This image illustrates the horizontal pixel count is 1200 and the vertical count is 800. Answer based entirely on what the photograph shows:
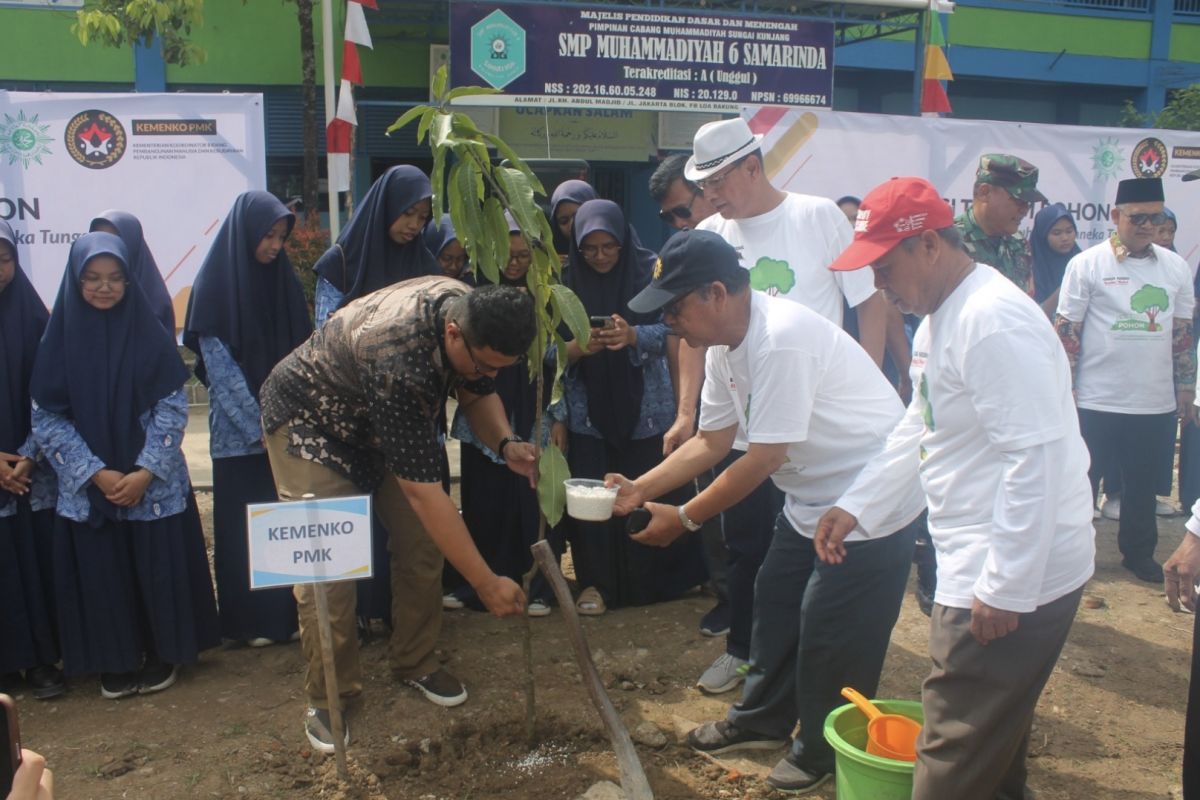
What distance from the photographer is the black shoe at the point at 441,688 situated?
357 centimetres

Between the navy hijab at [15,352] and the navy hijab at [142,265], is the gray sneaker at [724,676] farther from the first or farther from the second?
the navy hijab at [15,352]

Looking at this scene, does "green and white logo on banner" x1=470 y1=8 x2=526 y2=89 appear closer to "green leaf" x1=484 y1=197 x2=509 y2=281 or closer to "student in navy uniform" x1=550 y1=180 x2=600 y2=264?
"student in navy uniform" x1=550 y1=180 x2=600 y2=264

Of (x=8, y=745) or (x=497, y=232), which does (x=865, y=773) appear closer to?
(x=497, y=232)

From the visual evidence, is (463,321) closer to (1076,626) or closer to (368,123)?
(1076,626)

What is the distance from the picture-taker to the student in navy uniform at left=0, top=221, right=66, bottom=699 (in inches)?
142

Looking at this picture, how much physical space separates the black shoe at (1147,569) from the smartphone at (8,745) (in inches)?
196

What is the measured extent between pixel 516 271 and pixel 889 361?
8.70 ft

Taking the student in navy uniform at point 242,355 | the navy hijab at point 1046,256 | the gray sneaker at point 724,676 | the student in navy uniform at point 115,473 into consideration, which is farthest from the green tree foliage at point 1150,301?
the student in navy uniform at point 115,473

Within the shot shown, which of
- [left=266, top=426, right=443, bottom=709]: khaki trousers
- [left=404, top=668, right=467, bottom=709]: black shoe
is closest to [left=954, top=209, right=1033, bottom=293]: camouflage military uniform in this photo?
[left=266, top=426, right=443, bottom=709]: khaki trousers

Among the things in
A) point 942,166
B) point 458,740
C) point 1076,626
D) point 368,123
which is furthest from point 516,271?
point 368,123

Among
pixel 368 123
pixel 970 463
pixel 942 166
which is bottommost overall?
pixel 970 463

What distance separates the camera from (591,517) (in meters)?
2.90

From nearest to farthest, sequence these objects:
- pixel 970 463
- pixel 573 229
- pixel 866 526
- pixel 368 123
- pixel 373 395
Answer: pixel 970 463 < pixel 866 526 < pixel 373 395 < pixel 573 229 < pixel 368 123

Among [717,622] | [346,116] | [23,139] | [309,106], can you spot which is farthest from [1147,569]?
[309,106]
